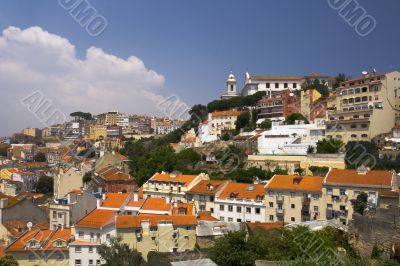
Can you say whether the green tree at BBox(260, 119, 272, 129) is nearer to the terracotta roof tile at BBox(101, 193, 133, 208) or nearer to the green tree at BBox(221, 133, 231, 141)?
the green tree at BBox(221, 133, 231, 141)

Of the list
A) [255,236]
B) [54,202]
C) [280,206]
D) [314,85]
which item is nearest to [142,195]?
[54,202]

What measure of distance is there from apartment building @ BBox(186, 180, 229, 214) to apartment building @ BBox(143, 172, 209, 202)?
1235 millimetres

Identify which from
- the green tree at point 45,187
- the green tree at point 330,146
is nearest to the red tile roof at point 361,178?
the green tree at point 330,146

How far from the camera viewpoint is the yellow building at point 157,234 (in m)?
30.6

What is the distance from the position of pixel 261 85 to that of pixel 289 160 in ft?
151

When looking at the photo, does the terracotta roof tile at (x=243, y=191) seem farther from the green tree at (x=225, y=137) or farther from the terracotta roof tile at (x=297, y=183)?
the green tree at (x=225, y=137)

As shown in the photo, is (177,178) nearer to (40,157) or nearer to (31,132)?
(40,157)

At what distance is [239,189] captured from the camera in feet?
136

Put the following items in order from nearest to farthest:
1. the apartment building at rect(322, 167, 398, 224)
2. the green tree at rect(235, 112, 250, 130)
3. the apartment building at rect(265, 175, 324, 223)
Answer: the apartment building at rect(322, 167, 398, 224) < the apartment building at rect(265, 175, 324, 223) < the green tree at rect(235, 112, 250, 130)

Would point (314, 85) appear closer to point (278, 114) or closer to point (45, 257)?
point (278, 114)

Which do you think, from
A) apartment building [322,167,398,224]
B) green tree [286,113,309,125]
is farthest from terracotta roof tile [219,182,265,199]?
green tree [286,113,309,125]

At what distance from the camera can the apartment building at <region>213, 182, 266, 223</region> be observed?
128 ft

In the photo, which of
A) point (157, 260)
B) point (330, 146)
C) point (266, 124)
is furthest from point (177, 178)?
point (266, 124)

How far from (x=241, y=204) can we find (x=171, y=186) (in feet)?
32.5
